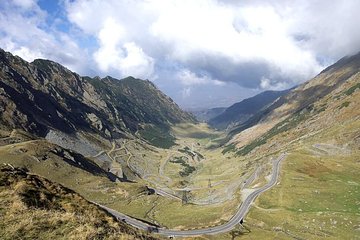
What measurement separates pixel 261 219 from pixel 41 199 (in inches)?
4358

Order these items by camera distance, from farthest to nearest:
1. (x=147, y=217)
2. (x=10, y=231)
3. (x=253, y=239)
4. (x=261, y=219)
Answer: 1. (x=147, y=217)
2. (x=261, y=219)
3. (x=253, y=239)
4. (x=10, y=231)

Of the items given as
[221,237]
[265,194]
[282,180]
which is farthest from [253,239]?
[282,180]

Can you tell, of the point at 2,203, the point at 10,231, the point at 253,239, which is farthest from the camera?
the point at 253,239

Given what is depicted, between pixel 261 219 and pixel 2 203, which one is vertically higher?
pixel 261 219

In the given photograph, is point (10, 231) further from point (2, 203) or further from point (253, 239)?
point (253, 239)

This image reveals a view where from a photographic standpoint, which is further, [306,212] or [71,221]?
[306,212]

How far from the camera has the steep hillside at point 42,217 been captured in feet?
113

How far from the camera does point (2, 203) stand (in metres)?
40.0

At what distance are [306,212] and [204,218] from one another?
1655 inches

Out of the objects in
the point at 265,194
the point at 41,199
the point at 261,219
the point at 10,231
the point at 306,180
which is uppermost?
the point at 306,180

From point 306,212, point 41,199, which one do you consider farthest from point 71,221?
point 306,212

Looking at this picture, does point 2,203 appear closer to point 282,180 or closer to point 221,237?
point 221,237

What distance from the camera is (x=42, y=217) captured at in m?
37.3

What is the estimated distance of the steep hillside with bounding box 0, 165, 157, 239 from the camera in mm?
34362
